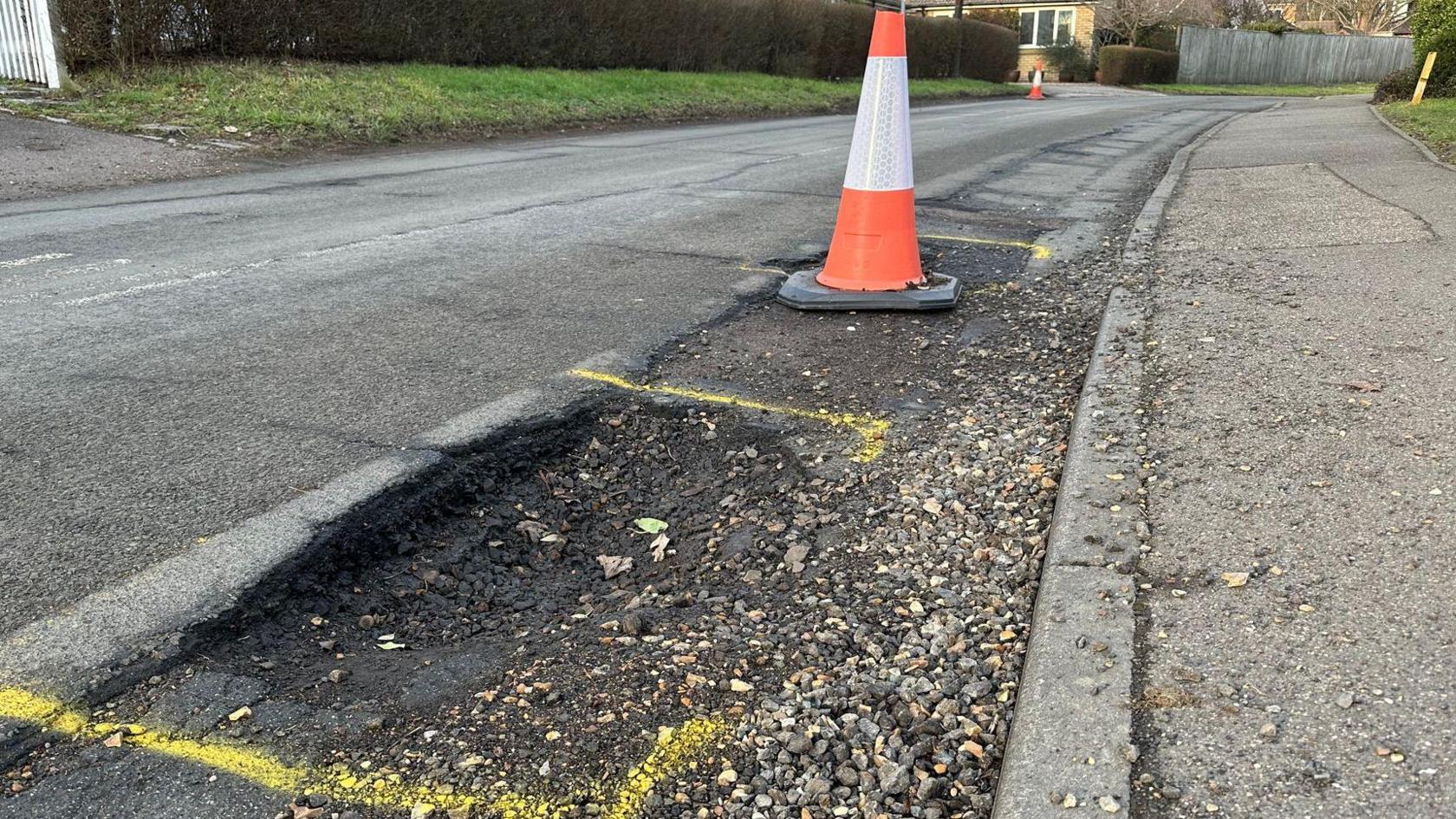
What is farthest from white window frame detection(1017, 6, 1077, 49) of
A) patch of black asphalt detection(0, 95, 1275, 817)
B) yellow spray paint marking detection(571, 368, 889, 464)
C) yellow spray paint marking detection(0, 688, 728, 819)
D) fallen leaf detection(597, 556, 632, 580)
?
yellow spray paint marking detection(0, 688, 728, 819)

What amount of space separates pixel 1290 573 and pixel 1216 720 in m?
0.70

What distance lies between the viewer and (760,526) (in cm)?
321

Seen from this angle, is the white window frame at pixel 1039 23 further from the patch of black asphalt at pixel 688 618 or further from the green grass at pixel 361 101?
the patch of black asphalt at pixel 688 618

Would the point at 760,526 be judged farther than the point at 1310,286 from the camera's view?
No

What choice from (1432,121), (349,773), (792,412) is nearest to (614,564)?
(349,773)

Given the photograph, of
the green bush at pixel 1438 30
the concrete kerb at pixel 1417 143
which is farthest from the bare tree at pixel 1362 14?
the concrete kerb at pixel 1417 143

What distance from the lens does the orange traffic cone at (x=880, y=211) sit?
528 cm

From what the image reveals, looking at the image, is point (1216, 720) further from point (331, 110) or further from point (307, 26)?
point (307, 26)

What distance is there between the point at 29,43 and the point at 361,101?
387cm

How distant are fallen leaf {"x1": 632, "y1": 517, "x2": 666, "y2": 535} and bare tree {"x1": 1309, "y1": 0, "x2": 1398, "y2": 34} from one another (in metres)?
67.8

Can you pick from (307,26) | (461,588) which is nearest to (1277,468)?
(461,588)

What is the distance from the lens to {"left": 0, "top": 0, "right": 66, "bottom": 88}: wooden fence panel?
12.7 metres

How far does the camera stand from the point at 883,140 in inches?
210

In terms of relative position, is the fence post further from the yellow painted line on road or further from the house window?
the house window
